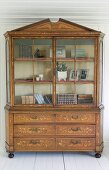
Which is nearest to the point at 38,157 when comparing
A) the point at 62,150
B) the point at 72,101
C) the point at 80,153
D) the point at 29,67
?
the point at 62,150

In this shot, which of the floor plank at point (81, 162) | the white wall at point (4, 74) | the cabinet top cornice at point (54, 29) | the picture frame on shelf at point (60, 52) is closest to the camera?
the floor plank at point (81, 162)

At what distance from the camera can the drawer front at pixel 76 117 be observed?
13.3ft

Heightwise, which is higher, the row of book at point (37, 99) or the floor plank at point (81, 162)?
the row of book at point (37, 99)

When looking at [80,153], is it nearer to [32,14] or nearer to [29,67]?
[29,67]

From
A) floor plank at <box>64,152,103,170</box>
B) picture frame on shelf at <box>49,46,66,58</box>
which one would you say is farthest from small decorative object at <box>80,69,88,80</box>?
floor plank at <box>64,152,103,170</box>

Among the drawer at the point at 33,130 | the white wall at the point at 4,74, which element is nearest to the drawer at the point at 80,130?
the drawer at the point at 33,130

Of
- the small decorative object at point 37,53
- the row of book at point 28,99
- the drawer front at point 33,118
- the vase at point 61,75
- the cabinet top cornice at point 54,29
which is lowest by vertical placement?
the drawer front at point 33,118

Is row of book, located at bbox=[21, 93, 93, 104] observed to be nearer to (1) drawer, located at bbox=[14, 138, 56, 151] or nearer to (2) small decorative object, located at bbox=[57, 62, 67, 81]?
(2) small decorative object, located at bbox=[57, 62, 67, 81]

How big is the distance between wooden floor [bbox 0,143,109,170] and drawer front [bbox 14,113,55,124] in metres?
0.53

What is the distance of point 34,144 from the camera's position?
4066mm

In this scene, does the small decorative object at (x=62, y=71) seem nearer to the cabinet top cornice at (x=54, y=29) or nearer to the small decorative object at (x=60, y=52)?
the small decorative object at (x=60, y=52)

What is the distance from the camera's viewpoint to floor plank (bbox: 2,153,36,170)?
372 centimetres

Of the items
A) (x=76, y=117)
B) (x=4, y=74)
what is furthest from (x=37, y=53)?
(x=76, y=117)

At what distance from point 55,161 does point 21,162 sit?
465 mm
